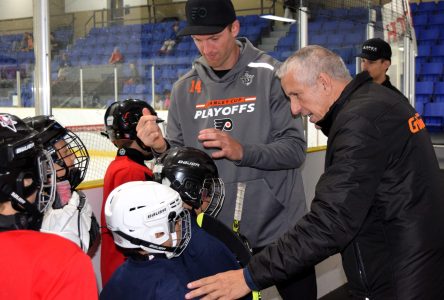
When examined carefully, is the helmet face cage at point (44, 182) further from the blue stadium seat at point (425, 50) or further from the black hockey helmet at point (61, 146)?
the blue stadium seat at point (425, 50)

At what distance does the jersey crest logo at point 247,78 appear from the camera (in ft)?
7.36

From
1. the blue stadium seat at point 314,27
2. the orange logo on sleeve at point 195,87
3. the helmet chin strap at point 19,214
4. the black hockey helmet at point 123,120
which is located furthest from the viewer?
the blue stadium seat at point 314,27

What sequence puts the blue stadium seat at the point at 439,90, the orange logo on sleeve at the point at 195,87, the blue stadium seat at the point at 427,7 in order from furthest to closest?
the blue stadium seat at the point at 427,7 → the blue stadium seat at the point at 439,90 → the orange logo on sleeve at the point at 195,87

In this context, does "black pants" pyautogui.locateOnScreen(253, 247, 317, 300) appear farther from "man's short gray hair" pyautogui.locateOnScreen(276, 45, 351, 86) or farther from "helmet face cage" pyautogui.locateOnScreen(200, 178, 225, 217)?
"man's short gray hair" pyautogui.locateOnScreen(276, 45, 351, 86)

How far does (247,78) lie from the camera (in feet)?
7.38

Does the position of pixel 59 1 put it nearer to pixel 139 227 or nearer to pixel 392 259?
pixel 139 227

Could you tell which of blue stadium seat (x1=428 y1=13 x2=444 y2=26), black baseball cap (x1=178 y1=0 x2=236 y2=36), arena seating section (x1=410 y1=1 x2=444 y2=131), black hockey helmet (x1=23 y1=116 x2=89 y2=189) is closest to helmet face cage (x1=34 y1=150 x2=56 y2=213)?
black hockey helmet (x1=23 y1=116 x2=89 y2=189)

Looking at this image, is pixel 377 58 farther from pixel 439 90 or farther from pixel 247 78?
pixel 439 90

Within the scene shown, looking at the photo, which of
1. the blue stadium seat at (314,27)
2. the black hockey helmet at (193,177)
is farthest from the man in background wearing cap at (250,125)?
the blue stadium seat at (314,27)

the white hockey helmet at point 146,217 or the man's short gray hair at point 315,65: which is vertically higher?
the man's short gray hair at point 315,65

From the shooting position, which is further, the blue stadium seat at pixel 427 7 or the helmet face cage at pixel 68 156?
the blue stadium seat at pixel 427 7

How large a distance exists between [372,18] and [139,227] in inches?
177

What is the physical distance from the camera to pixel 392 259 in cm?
157

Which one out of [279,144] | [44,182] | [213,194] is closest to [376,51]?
[279,144]
